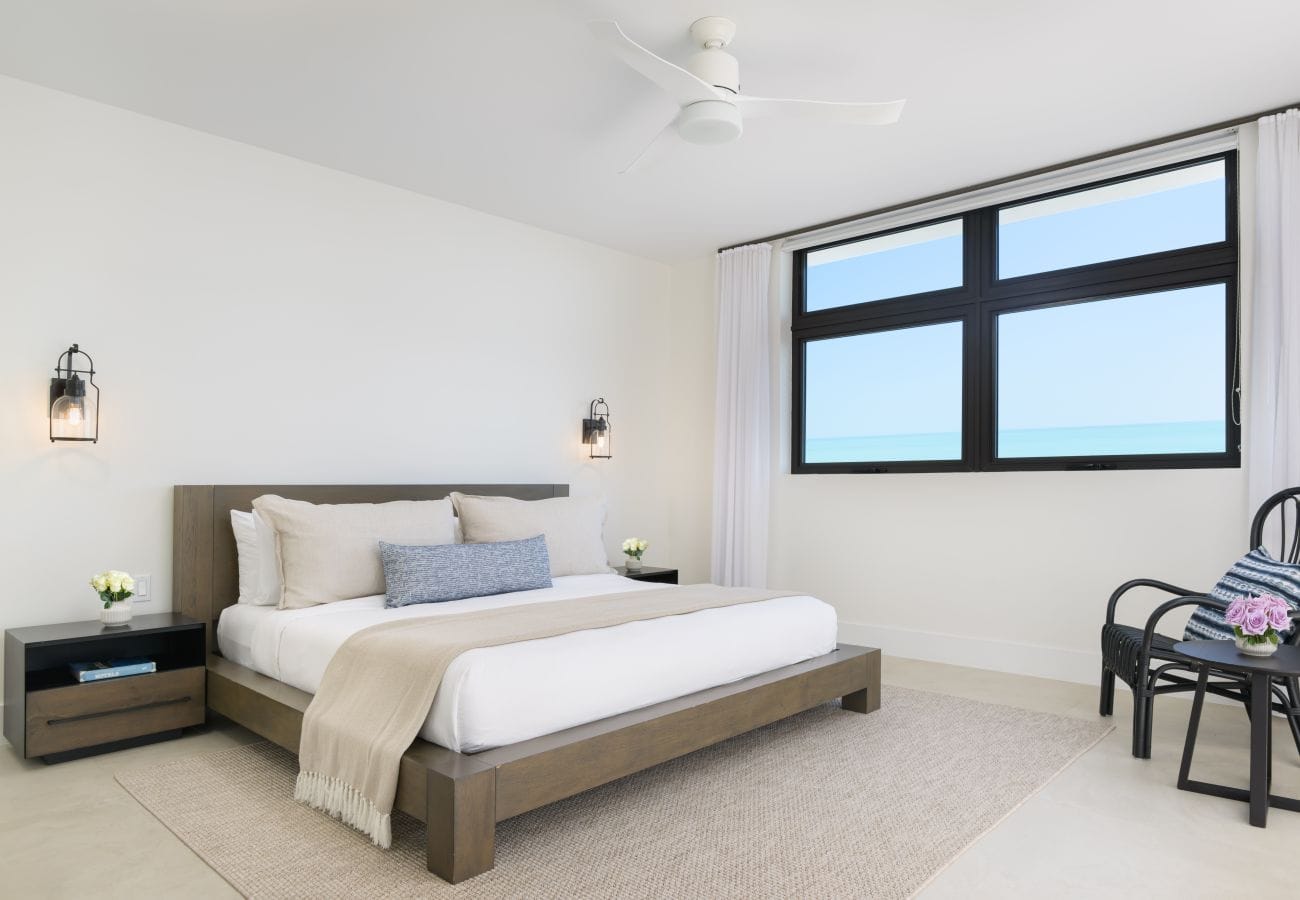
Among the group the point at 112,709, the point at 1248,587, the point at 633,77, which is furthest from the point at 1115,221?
the point at 112,709

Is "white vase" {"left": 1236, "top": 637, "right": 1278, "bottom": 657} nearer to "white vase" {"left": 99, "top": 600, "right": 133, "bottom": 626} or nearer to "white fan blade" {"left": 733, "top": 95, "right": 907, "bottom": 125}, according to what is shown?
"white fan blade" {"left": 733, "top": 95, "right": 907, "bottom": 125}

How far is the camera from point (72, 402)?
11.1ft

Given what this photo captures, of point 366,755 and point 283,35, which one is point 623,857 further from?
point 283,35

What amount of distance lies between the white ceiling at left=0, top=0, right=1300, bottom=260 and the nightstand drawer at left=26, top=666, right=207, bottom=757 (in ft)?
7.96

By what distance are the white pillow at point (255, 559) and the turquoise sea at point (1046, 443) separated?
3.43 meters

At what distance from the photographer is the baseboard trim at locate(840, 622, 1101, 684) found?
431 cm

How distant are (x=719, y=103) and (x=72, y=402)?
2.85 m

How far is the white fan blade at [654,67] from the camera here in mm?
2584

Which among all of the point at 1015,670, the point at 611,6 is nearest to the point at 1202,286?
the point at 1015,670

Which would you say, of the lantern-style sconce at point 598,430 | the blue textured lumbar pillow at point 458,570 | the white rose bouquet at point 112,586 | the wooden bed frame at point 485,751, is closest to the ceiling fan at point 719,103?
the blue textured lumbar pillow at point 458,570

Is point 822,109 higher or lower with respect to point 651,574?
higher

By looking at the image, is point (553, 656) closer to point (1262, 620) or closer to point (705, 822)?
point (705, 822)

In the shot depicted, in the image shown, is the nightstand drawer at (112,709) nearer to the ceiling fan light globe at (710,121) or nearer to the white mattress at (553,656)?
the white mattress at (553,656)

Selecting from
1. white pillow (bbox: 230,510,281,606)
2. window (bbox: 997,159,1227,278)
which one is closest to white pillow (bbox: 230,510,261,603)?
white pillow (bbox: 230,510,281,606)
